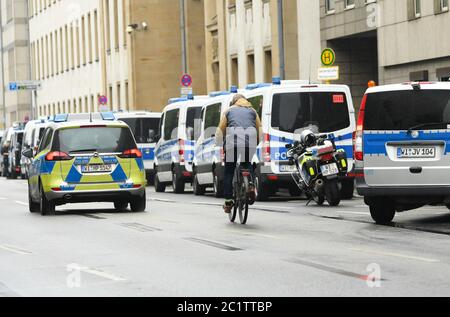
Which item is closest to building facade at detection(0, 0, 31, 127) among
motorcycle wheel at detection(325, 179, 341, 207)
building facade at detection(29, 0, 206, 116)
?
building facade at detection(29, 0, 206, 116)

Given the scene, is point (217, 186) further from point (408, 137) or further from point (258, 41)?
point (258, 41)

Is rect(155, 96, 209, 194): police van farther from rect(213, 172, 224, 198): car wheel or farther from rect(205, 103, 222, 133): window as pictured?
rect(213, 172, 224, 198): car wheel

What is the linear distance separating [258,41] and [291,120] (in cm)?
2335

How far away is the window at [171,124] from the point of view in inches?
1411

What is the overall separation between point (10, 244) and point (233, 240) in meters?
2.71

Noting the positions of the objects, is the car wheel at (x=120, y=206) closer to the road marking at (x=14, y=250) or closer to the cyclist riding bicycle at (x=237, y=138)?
the cyclist riding bicycle at (x=237, y=138)

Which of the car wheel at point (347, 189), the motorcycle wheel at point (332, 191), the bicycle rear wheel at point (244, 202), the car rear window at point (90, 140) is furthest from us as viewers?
the car wheel at point (347, 189)

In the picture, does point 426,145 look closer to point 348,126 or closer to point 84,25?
point 348,126

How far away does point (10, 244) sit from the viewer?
17.4 metres

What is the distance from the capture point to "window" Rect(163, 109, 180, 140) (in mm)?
35844

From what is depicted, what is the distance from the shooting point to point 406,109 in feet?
61.8

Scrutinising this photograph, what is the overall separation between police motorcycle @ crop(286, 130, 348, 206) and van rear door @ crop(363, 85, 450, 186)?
5940mm

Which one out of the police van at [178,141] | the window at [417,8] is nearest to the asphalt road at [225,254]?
A: the police van at [178,141]

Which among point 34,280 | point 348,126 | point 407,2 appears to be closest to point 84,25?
point 407,2
